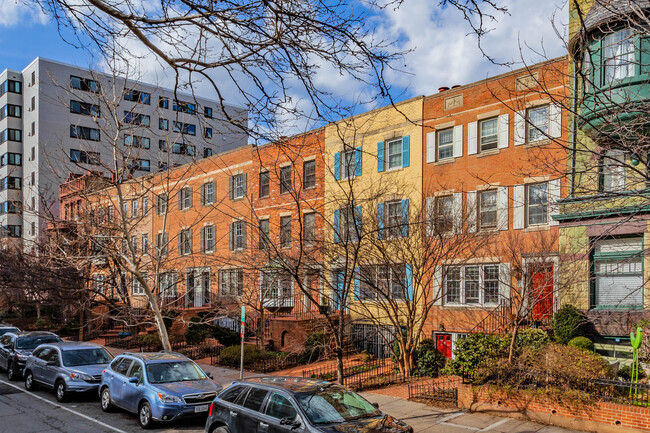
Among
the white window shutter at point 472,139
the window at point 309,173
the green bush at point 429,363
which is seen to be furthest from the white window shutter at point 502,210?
the window at point 309,173

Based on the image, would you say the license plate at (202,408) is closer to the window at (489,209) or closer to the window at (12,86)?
the window at (489,209)

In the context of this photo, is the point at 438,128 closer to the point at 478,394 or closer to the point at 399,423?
the point at 478,394

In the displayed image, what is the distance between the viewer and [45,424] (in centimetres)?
1423

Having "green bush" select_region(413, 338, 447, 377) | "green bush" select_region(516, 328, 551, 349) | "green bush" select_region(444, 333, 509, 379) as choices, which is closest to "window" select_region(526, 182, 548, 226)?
"green bush" select_region(516, 328, 551, 349)

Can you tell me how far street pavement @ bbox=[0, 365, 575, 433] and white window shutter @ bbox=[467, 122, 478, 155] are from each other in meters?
11.5

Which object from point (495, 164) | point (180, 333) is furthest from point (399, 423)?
point (180, 333)

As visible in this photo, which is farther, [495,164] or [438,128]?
[438,128]

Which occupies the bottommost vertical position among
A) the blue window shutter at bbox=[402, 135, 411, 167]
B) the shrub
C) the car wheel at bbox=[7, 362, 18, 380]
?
the car wheel at bbox=[7, 362, 18, 380]

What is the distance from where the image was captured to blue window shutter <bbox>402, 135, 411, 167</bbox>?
25.8 m

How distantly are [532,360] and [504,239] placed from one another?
8363 mm

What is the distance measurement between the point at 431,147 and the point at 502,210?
15.7ft

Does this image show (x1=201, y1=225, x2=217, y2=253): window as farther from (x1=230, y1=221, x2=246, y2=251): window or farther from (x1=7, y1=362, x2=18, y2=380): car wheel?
(x1=7, y1=362, x2=18, y2=380): car wheel

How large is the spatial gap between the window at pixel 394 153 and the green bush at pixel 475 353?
11629mm

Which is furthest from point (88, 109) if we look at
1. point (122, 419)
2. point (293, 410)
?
point (293, 410)
